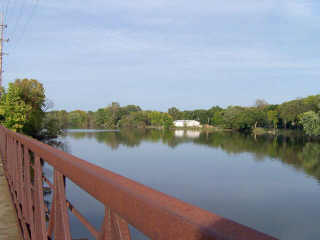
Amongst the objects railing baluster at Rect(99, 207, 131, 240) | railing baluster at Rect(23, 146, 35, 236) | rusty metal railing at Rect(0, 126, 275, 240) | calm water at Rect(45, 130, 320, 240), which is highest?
rusty metal railing at Rect(0, 126, 275, 240)

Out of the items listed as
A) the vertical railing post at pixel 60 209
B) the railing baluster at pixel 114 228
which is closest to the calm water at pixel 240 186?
the vertical railing post at pixel 60 209

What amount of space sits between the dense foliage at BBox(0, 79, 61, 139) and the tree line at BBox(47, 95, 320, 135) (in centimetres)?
2216

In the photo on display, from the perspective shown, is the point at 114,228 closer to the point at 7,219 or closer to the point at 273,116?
the point at 7,219

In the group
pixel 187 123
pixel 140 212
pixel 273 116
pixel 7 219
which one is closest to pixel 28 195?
pixel 7 219

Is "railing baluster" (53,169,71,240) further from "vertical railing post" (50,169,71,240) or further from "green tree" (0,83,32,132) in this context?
"green tree" (0,83,32,132)

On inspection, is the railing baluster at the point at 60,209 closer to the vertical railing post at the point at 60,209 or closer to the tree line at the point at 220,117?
the vertical railing post at the point at 60,209

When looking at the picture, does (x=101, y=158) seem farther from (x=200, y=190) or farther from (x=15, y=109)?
(x=200, y=190)

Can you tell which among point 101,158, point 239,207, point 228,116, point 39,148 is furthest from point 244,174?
point 228,116

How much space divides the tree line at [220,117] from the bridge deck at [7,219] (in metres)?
56.0

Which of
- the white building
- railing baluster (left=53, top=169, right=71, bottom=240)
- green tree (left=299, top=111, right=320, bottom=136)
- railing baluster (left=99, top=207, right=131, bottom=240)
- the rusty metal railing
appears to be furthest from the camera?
the white building

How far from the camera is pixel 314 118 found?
5297 cm

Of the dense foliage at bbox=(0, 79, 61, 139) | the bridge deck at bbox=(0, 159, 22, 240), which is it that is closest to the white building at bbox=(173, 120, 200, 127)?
the dense foliage at bbox=(0, 79, 61, 139)

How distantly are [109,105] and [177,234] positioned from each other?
114m

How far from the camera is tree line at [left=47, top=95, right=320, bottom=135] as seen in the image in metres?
67.2
